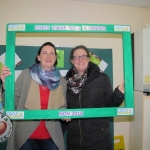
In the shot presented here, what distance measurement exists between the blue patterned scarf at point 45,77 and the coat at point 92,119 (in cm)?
16

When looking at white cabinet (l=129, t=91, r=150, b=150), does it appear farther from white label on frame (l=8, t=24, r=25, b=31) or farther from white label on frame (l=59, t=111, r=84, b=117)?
white label on frame (l=8, t=24, r=25, b=31)

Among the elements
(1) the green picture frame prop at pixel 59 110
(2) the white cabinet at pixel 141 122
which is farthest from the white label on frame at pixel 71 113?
(2) the white cabinet at pixel 141 122

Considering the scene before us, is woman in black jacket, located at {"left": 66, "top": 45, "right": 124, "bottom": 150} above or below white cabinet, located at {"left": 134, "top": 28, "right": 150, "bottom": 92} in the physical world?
below

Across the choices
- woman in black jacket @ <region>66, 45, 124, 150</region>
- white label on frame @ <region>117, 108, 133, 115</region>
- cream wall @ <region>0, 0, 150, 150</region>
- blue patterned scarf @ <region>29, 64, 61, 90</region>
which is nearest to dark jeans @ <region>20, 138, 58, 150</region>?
woman in black jacket @ <region>66, 45, 124, 150</region>

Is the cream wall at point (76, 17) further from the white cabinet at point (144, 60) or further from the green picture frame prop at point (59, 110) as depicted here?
the green picture frame prop at point (59, 110)

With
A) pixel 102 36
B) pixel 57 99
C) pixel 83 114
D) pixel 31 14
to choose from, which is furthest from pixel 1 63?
pixel 102 36

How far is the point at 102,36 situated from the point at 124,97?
1023mm

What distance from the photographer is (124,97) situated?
1.01 m

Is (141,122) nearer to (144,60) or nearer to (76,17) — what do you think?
(144,60)

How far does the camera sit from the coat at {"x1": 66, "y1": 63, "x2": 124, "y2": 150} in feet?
3.50

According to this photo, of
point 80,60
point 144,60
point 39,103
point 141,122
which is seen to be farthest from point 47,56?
point 141,122

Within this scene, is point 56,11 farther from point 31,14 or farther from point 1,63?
point 1,63

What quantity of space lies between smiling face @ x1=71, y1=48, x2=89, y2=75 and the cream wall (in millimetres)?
565

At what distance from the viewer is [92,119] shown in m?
1.10
